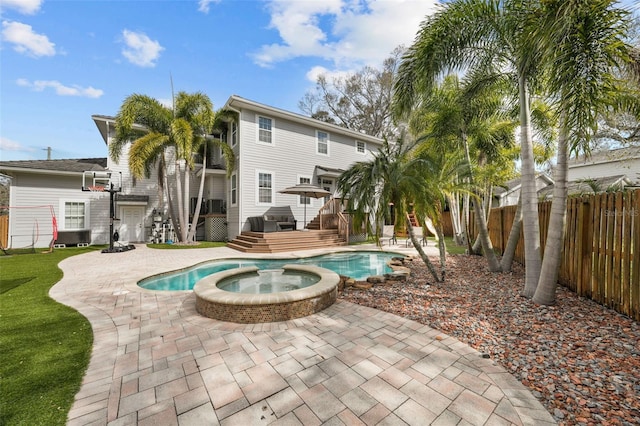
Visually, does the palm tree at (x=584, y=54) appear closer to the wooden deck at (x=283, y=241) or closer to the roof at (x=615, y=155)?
the roof at (x=615, y=155)

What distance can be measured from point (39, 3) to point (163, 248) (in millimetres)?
9068

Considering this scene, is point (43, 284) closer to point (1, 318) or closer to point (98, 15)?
point (1, 318)

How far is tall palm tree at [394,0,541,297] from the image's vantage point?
15.3 ft

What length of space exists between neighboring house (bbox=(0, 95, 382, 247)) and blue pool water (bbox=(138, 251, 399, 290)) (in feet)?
14.8

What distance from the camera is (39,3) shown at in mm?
6840

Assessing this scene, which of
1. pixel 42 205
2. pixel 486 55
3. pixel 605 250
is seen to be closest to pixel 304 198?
pixel 486 55

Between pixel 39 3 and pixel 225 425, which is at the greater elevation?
pixel 39 3

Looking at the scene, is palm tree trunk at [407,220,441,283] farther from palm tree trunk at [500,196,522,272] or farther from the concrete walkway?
palm tree trunk at [500,196,522,272]

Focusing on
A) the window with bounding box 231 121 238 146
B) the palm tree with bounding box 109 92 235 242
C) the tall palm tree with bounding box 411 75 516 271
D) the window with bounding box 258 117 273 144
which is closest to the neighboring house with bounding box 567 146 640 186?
the tall palm tree with bounding box 411 75 516 271

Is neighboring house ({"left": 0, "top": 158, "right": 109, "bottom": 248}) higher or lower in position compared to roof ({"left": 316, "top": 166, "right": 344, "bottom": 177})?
lower

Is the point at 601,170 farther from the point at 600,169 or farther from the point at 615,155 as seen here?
the point at 615,155

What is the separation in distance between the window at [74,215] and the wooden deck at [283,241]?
8.27 m

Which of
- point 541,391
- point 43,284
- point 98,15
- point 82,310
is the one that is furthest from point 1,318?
point 98,15

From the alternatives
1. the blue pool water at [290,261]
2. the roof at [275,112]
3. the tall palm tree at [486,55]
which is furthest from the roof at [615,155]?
the roof at [275,112]
